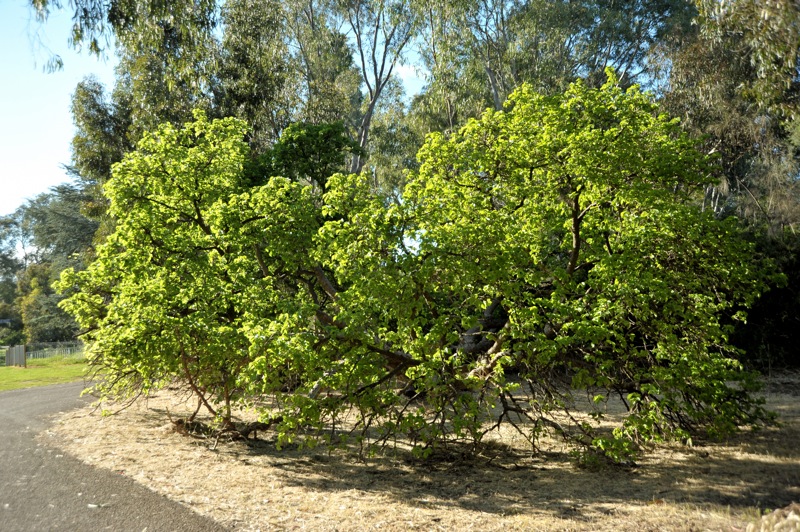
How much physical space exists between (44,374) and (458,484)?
22.4 meters

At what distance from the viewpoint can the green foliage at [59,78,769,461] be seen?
301 inches

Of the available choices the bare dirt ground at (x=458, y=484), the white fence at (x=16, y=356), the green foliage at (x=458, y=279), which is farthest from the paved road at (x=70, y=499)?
the white fence at (x=16, y=356)

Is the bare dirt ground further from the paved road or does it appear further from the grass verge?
the grass verge

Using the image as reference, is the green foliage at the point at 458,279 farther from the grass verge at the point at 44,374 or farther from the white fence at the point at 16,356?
the white fence at the point at 16,356

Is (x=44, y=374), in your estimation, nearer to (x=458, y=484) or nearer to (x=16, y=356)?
(x=16, y=356)

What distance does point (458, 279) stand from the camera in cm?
763

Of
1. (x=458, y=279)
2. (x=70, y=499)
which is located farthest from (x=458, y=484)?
(x=70, y=499)

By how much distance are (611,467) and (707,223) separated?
146 inches

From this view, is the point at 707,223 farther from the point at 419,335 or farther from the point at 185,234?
the point at 185,234

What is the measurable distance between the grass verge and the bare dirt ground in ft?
31.8

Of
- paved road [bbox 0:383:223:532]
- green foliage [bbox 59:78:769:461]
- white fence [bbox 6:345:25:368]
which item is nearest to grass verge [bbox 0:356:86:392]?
white fence [bbox 6:345:25:368]

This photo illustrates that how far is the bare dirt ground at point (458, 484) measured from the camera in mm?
6137

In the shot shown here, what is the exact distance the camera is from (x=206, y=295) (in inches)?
357

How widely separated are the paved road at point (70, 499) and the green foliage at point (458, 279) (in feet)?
4.92
